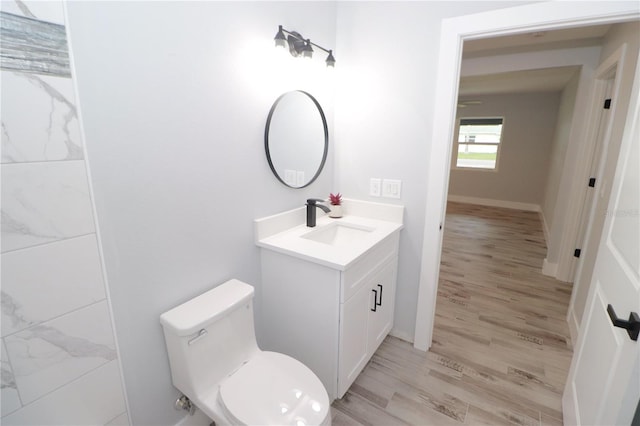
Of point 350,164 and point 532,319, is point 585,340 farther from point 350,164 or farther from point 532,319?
point 350,164

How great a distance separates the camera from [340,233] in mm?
2031

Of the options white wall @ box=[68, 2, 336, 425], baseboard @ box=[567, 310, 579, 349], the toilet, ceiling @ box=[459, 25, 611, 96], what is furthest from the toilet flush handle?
ceiling @ box=[459, 25, 611, 96]

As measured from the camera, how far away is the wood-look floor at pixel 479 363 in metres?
1.59

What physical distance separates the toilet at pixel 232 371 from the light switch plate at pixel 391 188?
1.10 m

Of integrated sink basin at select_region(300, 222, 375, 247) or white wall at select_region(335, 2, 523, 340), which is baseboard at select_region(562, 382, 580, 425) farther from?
integrated sink basin at select_region(300, 222, 375, 247)

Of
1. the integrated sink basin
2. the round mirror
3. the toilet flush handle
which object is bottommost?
the toilet flush handle

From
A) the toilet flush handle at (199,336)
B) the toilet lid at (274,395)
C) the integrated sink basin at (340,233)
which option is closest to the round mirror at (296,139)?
the integrated sink basin at (340,233)

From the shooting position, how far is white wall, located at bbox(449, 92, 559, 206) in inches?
221

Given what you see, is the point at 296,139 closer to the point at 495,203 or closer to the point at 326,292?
the point at 326,292

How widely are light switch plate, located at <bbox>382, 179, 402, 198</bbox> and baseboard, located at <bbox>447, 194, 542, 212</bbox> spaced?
5.36m

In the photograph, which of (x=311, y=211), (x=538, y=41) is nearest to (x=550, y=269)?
(x=538, y=41)

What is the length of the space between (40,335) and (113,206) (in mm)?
439

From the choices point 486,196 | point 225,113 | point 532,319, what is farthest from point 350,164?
point 486,196

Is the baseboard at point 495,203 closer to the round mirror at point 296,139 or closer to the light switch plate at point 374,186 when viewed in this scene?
the light switch plate at point 374,186
